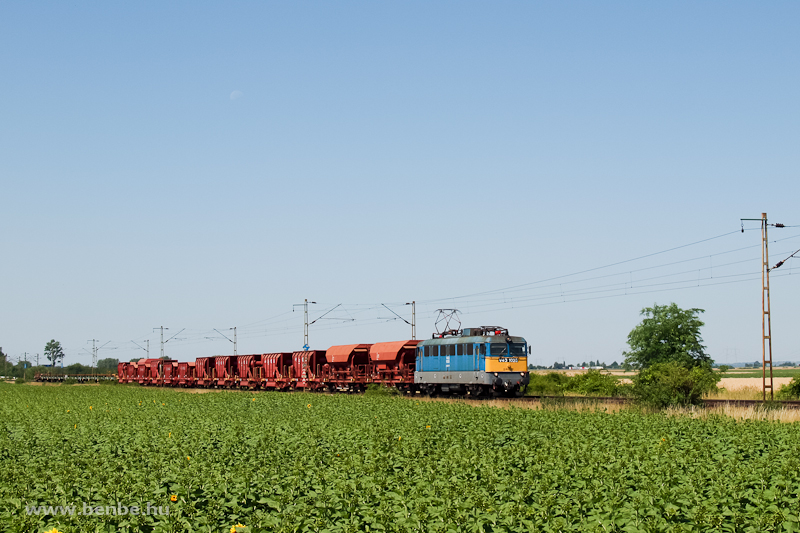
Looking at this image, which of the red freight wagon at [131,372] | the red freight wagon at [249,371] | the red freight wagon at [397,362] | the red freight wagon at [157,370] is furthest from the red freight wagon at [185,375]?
the red freight wagon at [397,362]

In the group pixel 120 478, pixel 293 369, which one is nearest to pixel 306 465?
pixel 120 478

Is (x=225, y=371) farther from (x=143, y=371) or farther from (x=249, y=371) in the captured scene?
(x=143, y=371)

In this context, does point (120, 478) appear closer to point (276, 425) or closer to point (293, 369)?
point (276, 425)

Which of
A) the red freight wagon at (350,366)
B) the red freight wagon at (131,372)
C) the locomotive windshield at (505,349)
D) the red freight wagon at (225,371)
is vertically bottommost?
the red freight wagon at (131,372)

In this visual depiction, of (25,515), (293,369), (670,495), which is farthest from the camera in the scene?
(293,369)

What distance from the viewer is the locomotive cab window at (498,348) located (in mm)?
42375

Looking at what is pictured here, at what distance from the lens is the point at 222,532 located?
10.5 m

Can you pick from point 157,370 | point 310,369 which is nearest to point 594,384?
point 310,369

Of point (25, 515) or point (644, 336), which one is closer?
point (25, 515)

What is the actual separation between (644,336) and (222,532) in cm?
9448

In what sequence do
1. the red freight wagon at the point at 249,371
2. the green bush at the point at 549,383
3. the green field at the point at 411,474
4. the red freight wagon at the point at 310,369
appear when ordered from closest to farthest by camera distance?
the green field at the point at 411,474 → the green bush at the point at 549,383 → the red freight wagon at the point at 310,369 → the red freight wagon at the point at 249,371

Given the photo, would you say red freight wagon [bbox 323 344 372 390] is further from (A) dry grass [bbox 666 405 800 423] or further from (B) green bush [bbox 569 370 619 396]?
(A) dry grass [bbox 666 405 800 423]

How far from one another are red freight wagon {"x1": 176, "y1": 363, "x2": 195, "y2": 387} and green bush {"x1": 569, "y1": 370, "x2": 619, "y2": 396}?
47255mm

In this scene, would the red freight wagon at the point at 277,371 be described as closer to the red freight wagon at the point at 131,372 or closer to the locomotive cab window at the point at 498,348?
the locomotive cab window at the point at 498,348
